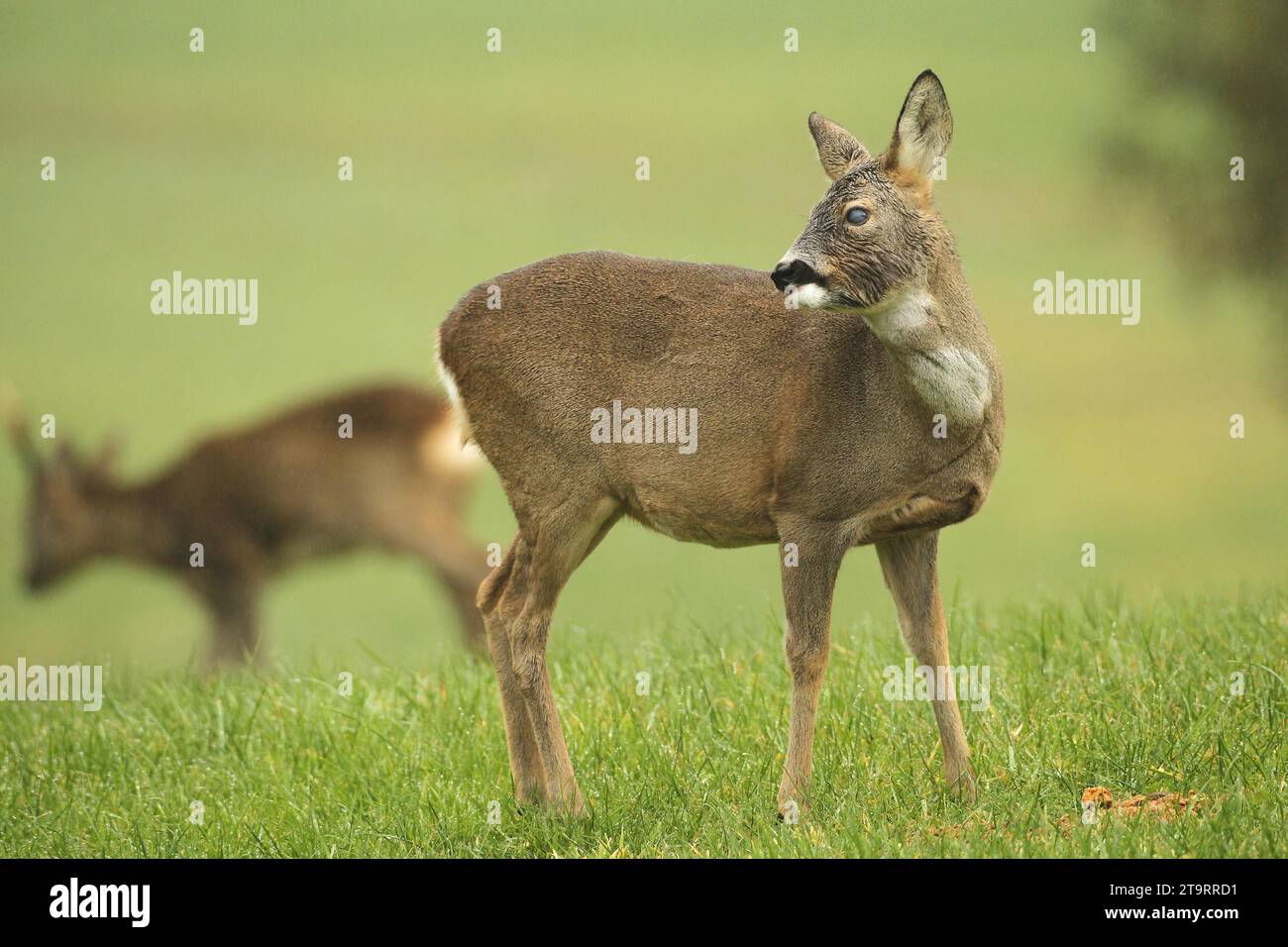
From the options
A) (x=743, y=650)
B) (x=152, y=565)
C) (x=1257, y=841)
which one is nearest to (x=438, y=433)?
(x=152, y=565)

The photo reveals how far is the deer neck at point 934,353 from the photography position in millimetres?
5410

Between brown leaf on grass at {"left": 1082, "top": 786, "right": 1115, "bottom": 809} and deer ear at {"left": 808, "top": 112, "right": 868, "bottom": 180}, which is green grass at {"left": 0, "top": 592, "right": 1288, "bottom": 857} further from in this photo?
deer ear at {"left": 808, "top": 112, "right": 868, "bottom": 180}

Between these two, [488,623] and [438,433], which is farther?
[438,433]

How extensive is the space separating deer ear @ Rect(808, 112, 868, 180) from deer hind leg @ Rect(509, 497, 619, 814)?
132 cm

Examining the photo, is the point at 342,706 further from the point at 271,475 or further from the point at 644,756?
the point at 271,475

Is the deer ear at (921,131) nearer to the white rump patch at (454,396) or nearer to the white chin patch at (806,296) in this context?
the white chin patch at (806,296)

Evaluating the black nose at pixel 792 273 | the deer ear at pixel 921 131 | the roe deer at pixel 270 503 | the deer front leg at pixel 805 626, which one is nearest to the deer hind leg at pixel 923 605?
the deer front leg at pixel 805 626

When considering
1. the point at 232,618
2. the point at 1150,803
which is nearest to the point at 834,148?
the point at 1150,803

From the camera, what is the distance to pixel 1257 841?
498 cm

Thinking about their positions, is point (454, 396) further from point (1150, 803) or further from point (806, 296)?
point (1150, 803)

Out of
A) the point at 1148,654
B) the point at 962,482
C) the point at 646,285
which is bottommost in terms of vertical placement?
the point at 1148,654

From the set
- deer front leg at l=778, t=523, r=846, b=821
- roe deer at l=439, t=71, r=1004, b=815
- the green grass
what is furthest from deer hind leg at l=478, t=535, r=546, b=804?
deer front leg at l=778, t=523, r=846, b=821

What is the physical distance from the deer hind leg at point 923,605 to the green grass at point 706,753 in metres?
0.23

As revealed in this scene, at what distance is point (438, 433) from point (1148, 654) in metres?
6.05
